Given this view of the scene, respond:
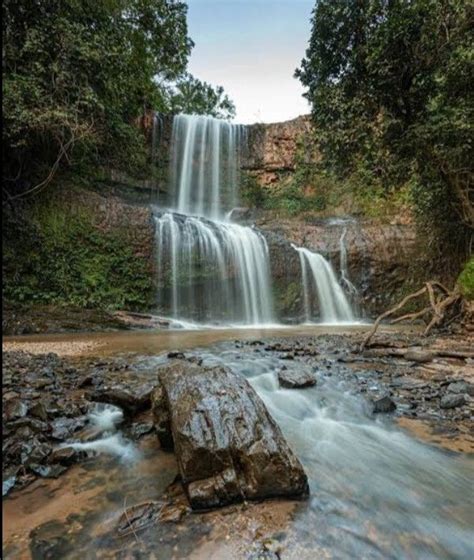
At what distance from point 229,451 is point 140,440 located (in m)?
1.01

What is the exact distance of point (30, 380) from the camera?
12.4 feet

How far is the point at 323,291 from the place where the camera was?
13.7 meters

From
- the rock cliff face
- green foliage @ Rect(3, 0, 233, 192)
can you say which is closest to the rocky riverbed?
green foliage @ Rect(3, 0, 233, 192)

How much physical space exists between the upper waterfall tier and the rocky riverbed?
1444cm

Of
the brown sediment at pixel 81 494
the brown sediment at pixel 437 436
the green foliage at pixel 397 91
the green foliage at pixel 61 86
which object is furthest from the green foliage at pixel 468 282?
the green foliage at pixel 61 86

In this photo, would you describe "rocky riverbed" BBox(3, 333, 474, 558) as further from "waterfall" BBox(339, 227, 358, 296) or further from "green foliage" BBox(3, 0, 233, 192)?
"waterfall" BBox(339, 227, 358, 296)

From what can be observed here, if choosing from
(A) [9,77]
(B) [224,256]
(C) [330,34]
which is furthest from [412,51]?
(A) [9,77]

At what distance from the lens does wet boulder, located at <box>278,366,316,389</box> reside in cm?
409

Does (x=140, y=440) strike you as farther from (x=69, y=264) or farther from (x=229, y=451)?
(x=69, y=264)

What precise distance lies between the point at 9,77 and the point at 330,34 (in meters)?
7.74

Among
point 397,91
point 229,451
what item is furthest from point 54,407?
point 397,91

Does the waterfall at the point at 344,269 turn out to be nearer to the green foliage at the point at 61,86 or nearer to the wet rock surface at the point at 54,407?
the green foliage at the point at 61,86

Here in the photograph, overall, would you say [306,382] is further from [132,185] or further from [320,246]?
[132,185]

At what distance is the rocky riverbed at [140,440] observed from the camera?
5.56 ft
